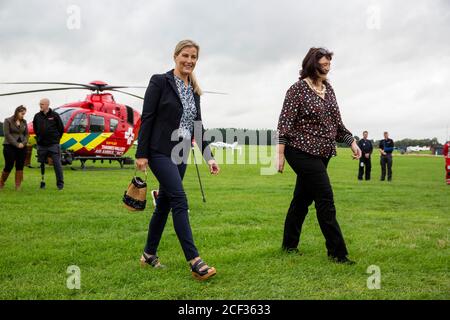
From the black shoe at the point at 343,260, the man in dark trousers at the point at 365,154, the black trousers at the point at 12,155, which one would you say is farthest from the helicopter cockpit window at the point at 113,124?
the black shoe at the point at 343,260

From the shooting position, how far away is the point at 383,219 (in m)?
8.08

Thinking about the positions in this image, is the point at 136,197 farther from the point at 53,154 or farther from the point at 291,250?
Result: the point at 53,154

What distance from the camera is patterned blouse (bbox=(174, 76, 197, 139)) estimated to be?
445cm

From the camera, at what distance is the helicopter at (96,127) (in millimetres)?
19703

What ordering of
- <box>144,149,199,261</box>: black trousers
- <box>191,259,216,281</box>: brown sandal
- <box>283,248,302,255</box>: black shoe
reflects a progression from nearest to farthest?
<box>191,259,216,281</box>: brown sandal < <box>144,149,199,261</box>: black trousers < <box>283,248,302,255</box>: black shoe

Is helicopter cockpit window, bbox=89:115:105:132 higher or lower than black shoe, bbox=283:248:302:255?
higher

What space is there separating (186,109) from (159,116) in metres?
0.28

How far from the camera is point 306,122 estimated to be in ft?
16.0

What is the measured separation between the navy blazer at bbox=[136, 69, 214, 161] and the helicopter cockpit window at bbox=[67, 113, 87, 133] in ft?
54.2

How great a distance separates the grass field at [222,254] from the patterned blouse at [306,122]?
49.3 inches

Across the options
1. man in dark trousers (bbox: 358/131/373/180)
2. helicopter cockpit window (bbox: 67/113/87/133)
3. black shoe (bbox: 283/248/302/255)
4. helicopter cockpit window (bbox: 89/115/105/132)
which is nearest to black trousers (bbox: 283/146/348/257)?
black shoe (bbox: 283/248/302/255)

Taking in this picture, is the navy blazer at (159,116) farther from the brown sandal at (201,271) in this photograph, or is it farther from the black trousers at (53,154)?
the black trousers at (53,154)

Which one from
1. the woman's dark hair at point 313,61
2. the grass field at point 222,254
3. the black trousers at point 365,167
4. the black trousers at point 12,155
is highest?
the woman's dark hair at point 313,61

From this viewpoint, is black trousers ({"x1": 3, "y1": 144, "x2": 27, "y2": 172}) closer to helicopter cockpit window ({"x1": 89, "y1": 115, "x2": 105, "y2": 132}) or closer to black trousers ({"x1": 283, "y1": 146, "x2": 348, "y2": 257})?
black trousers ({"x1": 283, "y1": 146, "x2": 348, "y2": 257})
